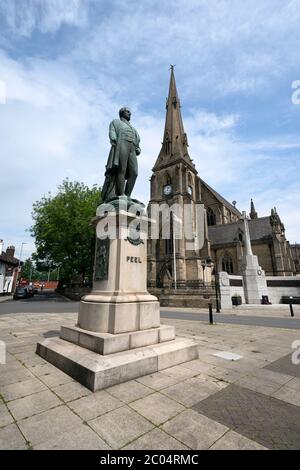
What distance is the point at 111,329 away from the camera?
401 centimetres

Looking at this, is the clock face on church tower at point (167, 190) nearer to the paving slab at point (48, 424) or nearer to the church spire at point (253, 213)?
the church spire at point (253, 213)

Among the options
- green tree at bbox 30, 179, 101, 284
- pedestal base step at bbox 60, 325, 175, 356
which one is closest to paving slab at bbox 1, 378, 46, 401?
pedestal base step at bbox 60, 325, 175, 356

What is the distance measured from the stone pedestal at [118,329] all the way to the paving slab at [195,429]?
3.91 feet

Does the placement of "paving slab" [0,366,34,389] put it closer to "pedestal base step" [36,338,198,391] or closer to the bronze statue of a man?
"pedestal base step" [36,338,198,391]

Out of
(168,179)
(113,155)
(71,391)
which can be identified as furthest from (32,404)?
(168,179)

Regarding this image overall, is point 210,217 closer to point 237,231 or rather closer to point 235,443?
point 237,231

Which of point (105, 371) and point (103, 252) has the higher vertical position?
point (103, 252)

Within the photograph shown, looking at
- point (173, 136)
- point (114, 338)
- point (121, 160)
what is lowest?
point (114, 338)

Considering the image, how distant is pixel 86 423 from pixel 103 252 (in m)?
3.09

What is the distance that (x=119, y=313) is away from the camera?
13.3ft

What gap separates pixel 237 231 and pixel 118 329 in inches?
1500
